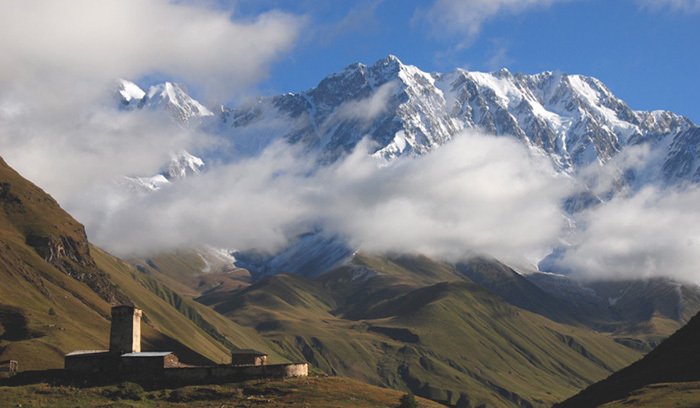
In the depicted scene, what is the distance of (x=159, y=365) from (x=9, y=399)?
77.1 ft

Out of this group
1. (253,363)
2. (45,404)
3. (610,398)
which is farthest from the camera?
(610,398)

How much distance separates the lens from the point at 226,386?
146m

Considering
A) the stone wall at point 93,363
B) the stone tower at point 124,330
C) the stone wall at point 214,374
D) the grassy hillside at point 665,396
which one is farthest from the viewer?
the stone tower at point 124,330

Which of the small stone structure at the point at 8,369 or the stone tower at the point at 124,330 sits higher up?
the stone tower at the point at 124,330

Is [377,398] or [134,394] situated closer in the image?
[134,394]

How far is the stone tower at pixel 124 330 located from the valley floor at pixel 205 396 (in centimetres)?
1542

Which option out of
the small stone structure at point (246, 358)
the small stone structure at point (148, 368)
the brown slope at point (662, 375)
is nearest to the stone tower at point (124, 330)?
the small stone structure at point (148, 368)

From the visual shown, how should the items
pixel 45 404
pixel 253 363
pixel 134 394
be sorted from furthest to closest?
pixel 253 363 < pixel 134 394 < pixel 45 404

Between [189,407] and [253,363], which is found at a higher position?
[253,363]

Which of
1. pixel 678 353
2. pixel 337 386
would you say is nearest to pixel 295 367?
pixel 337 386

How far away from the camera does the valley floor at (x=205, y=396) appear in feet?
445

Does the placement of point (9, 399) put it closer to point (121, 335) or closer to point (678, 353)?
point (121, 335)

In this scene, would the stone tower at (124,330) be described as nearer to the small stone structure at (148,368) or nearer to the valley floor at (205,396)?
the small stone structure at (148,368)

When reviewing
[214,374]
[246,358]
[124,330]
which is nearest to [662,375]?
[246,358]
